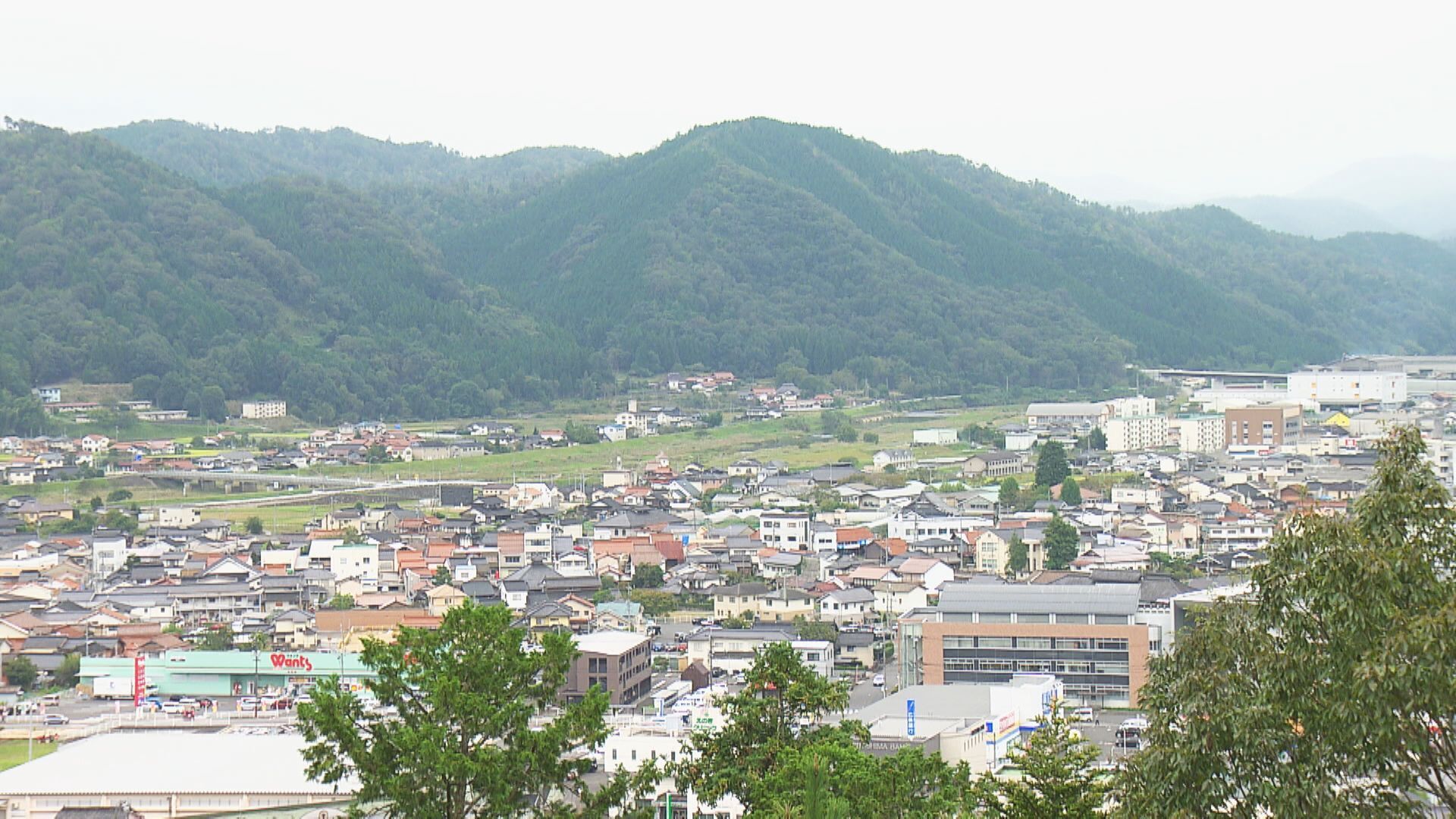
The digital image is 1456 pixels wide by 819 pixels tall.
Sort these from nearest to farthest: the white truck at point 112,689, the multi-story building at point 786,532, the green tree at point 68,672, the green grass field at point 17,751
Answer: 1. the green grass field at point 17,751
2. the white truck at point 112,689
3. the green tree at point 68,672
4. the multi-story building at point 786,532

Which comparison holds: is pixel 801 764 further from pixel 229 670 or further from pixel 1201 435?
pixel 1201 435

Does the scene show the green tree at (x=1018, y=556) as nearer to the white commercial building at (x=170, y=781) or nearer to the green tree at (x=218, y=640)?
the green tree at (x=218, y=640)

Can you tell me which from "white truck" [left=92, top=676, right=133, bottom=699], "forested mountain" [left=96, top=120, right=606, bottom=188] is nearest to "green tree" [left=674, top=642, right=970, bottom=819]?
"white truck" [left=92, top=676, right=133, bottom=699]

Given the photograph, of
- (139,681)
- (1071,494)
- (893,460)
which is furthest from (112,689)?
(893,460)

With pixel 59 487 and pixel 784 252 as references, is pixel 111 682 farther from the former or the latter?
pixel 784 252

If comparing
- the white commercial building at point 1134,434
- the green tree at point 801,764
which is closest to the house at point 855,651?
the green tree at point 801,764

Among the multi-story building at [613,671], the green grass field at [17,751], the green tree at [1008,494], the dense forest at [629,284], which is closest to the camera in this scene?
the green grass field at [17,751]

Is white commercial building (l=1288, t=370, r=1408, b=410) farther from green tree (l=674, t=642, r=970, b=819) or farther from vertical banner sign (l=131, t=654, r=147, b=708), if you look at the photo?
green tree (l=674, t=642, r=970, b=819)
